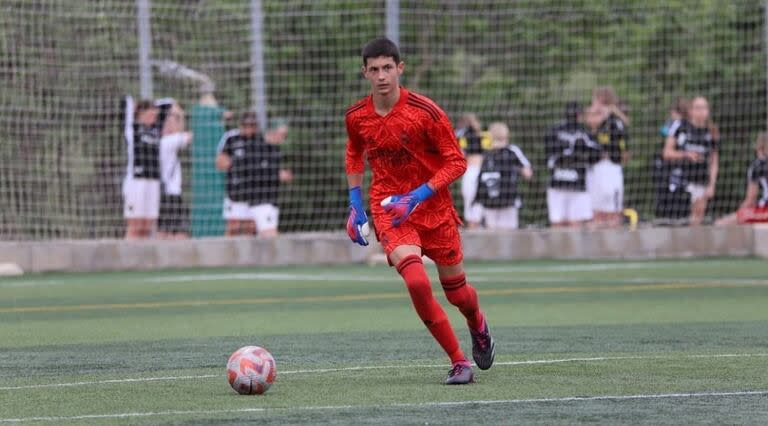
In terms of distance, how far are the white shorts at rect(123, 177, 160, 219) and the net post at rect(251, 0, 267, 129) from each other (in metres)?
1.66

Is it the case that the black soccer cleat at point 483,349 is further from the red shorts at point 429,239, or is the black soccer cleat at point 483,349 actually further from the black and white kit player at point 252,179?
the black and white kit player at point 252,179

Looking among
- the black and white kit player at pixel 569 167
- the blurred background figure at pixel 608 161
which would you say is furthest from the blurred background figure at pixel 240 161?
the blurred background figure at pixel 608 161

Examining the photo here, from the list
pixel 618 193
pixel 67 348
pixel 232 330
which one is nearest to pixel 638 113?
pixel 618 193

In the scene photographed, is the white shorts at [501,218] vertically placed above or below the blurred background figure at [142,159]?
below

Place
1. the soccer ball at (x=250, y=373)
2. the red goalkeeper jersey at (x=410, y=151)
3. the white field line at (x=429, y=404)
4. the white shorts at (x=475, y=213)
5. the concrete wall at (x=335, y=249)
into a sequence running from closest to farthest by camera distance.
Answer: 1. the white field line at (x=429, y=404)
2. the soccer ball at (x=250, y=373)
3. the red goalkeeper jersey at (x=410, y=151)
4. the concrete wall at (x=335, y=249)
5. the white shorts at (x=475, y=213)

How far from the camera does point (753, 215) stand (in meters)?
21.8

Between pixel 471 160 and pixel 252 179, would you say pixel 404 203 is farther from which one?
pixel 471 160

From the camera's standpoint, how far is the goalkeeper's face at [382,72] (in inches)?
354

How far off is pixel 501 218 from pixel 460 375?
13.2 metres

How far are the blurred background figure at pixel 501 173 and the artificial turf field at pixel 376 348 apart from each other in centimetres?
251

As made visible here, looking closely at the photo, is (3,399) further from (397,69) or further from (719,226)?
(719,226)

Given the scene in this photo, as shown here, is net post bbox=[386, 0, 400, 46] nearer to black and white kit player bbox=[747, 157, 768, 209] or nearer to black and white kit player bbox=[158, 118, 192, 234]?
black and white kit player bbox=[158, 118, 192, 234]

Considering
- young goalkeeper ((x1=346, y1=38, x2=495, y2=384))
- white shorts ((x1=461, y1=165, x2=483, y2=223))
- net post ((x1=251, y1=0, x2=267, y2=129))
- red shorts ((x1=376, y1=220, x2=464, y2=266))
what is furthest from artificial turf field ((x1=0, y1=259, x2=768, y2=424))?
net post ((x1=251, y1=0, x2=267, y2=129))

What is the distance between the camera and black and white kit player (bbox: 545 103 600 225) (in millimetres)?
21328
